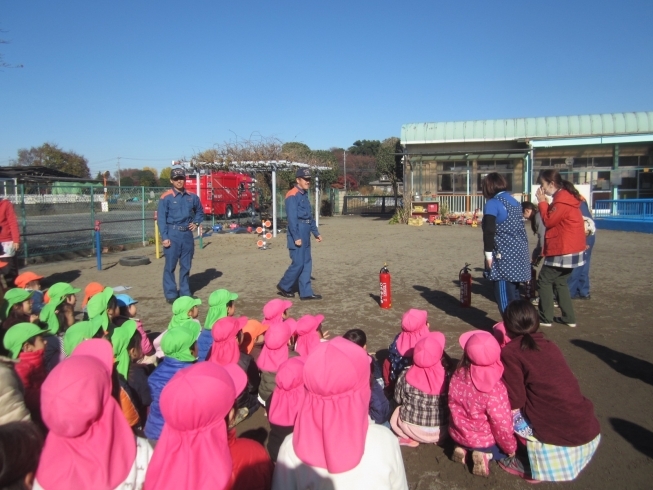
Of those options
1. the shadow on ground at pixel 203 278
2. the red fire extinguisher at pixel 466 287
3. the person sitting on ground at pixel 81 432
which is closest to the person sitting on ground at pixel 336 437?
the person sitting on ground at pixel 81 432

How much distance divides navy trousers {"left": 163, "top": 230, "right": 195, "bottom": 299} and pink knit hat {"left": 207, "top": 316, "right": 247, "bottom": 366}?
13.0 feet

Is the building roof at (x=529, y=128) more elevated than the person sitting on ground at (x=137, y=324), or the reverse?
the building roof at (x=529, y=128)

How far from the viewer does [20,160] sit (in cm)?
4309

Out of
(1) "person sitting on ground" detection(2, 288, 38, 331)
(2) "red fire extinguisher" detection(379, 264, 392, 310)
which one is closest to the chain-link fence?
(1) "person sitting on ground" detection(2, 288, 38, 331)

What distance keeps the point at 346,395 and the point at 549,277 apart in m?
4.53

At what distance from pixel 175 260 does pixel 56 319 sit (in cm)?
285

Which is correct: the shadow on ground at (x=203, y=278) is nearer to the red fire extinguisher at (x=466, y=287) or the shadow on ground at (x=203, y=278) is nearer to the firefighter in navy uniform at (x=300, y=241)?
the firefighter in navy uniform at (x=300, y=241)

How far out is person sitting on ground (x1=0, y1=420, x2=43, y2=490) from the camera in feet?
6.40

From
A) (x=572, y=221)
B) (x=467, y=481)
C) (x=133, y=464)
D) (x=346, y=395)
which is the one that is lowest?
(x=467, y=481)

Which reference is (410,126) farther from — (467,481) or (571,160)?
(467,481)

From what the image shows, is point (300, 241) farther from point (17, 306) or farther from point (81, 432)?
point (81, 432)

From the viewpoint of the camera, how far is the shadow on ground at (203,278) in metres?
9.34

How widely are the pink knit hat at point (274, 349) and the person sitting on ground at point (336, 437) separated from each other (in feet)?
5.28

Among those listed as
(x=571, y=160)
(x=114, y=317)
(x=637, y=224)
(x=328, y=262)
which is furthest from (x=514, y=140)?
(x=114, y=317)
